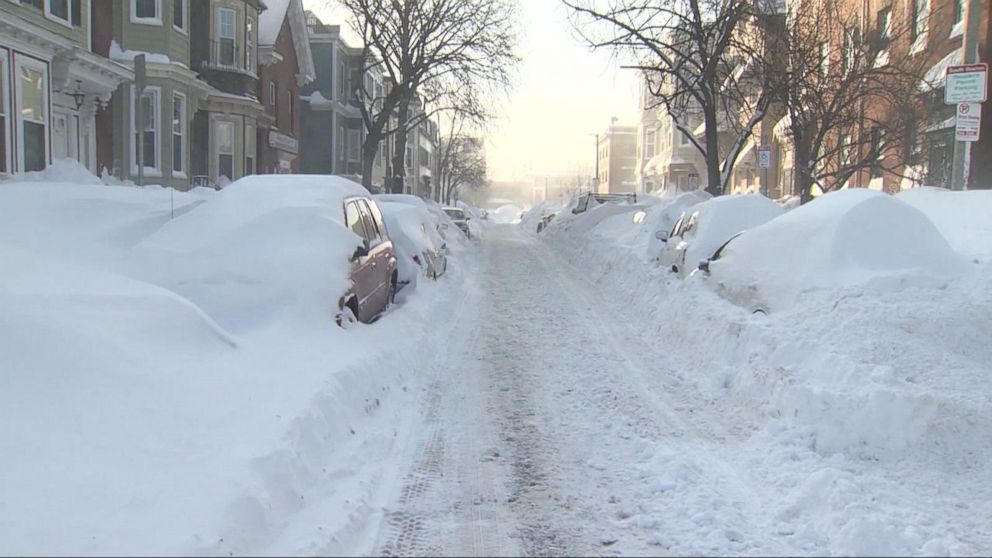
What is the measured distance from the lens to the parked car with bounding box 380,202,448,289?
1254 cm

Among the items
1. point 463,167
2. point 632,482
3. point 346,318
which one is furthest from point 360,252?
point 463,167

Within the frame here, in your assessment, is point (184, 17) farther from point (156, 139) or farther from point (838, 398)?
point (838, 398)

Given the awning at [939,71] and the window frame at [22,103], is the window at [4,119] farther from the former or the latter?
the awning at [939,71]

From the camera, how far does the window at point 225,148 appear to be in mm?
28297

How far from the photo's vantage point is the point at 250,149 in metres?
29.8

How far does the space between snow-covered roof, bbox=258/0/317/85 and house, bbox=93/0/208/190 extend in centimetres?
981

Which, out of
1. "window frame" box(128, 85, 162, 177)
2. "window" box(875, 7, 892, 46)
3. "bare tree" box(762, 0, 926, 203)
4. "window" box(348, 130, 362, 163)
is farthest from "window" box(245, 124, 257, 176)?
"window" box(875, 7, 892, 46)

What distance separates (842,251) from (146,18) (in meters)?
20.7

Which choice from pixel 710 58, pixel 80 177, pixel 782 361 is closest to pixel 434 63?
pixel 710 58

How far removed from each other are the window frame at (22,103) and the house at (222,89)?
395 inches

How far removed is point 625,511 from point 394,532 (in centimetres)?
135

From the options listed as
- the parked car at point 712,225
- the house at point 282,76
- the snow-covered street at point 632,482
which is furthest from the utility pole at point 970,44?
the house at point 282,76

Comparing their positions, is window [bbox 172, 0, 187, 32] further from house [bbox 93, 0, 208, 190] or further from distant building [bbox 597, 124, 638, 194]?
distant building [bbox 597, 124, 638, 194]

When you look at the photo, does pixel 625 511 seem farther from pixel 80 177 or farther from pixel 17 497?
pixel 80 177
